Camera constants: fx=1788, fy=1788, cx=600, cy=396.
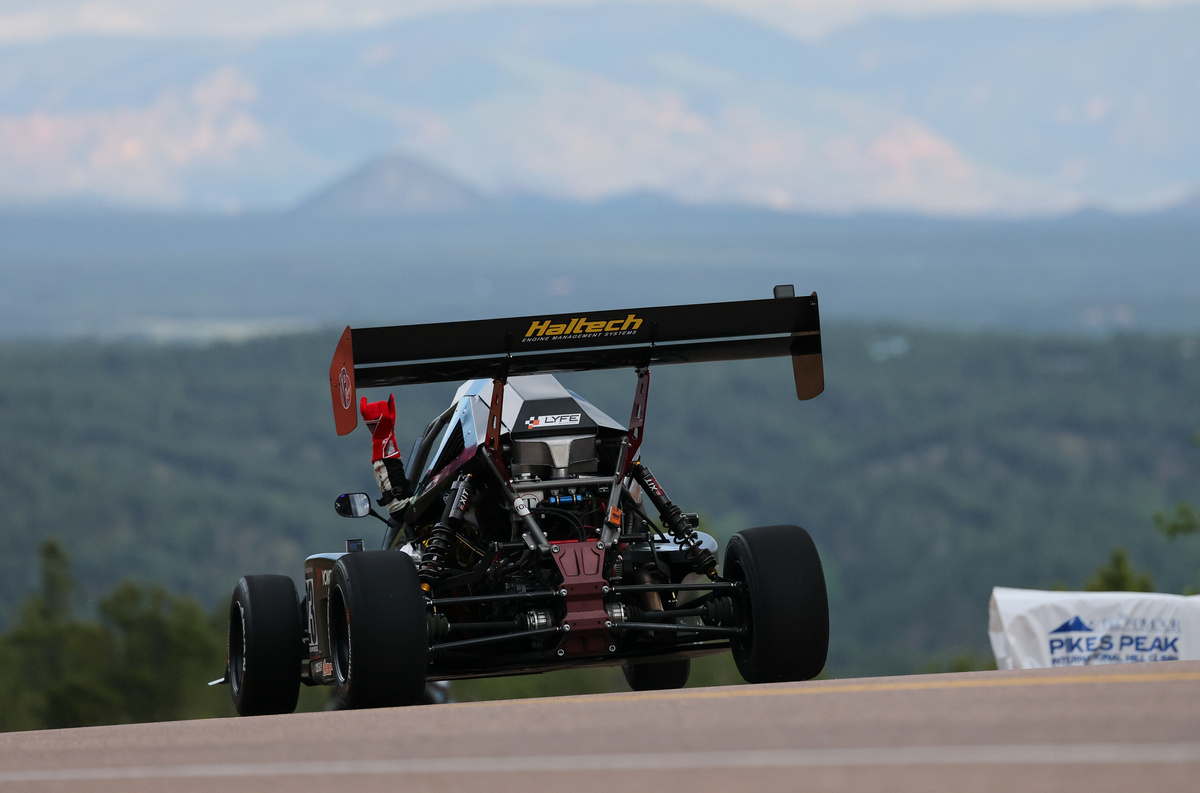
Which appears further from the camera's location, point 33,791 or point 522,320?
point 522,320

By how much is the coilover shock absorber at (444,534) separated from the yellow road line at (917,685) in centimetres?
193

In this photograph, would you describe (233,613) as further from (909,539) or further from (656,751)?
(909,539)

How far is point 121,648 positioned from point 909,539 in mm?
120507

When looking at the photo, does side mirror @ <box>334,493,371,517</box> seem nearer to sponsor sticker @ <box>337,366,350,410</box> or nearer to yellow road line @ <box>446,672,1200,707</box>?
sponsor sticker @ <box>337,366,350,410</box>

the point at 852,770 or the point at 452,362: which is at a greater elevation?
the point at 452,362

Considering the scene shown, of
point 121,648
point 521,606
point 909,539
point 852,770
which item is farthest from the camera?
point 909,539

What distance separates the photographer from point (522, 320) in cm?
1044

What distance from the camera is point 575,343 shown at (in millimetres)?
10578

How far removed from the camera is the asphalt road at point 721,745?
5.44 metres

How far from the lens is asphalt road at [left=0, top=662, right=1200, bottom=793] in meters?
5.44

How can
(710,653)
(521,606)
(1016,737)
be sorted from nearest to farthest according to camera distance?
(1016,737) → (521,606) → (710,653)

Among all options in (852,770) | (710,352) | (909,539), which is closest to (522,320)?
(710,352)

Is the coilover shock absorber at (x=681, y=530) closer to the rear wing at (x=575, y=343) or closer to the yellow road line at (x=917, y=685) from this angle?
the rear wing at (x=575, y=343)

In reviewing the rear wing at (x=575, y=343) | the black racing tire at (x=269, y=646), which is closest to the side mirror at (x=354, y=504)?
the black racing tire at (x=269, y=646)
